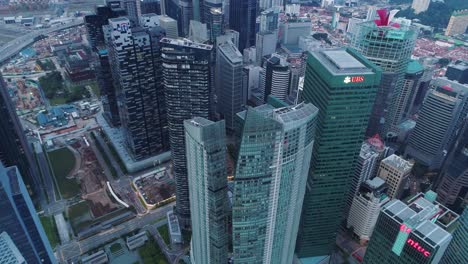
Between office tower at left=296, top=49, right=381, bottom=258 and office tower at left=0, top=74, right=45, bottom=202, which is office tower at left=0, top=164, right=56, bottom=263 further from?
office tower at left=296, top=49, right=381, bottom=258

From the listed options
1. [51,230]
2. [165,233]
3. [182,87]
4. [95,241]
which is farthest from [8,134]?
[165,233]

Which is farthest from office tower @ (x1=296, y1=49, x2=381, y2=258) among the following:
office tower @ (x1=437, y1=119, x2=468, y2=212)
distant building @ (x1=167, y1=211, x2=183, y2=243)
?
office tower @ (x1=437, y1=119, x2=468, y2=212)

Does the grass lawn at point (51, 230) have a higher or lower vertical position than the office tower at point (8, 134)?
lower

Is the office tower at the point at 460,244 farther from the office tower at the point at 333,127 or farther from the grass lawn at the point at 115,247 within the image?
the grass lawn at the point at 115,247

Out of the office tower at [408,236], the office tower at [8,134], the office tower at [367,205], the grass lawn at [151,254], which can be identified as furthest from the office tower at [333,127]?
the office tower at [8,134]

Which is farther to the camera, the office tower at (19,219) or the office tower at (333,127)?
the office tower at (333,127)

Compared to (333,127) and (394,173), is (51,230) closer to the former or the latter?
(333,127)
